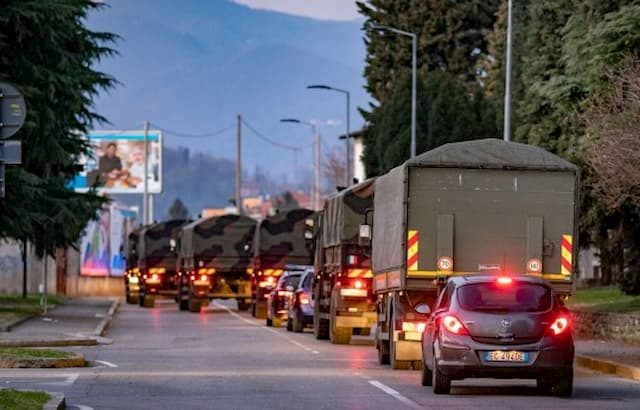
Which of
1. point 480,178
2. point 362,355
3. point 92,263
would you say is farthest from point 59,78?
point 92,263

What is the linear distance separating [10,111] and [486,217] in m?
9.87

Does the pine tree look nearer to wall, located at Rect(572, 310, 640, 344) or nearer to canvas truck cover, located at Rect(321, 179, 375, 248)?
canvas truck cover, located at Rect(321, 179, 375, 248)

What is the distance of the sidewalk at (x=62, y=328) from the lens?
125ft

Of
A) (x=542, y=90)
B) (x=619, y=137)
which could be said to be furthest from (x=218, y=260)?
(x=619, y=137)

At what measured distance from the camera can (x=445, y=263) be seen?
27.9 meters

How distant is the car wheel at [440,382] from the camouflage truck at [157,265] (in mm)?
49795

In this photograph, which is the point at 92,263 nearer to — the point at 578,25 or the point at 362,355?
the point at 578,25

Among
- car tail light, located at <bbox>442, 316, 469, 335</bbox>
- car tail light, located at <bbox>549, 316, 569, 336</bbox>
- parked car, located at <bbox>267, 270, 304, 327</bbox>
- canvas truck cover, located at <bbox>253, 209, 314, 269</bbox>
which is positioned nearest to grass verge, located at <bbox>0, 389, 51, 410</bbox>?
car tail light, located at <bbox>442, 316, 469, 335</bbox>

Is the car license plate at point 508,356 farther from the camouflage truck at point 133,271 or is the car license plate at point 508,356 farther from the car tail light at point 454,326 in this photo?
the camouflage truck at point 133,271

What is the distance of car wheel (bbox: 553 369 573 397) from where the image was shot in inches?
894

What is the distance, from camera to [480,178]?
28453 mm

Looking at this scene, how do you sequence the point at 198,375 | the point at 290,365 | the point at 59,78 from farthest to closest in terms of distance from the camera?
1. the point at 59,78
2. the point at 290,365
3. the point at 198,375

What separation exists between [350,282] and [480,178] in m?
9.93

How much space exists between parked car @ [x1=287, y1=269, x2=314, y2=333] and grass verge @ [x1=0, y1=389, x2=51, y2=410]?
81.2ft
